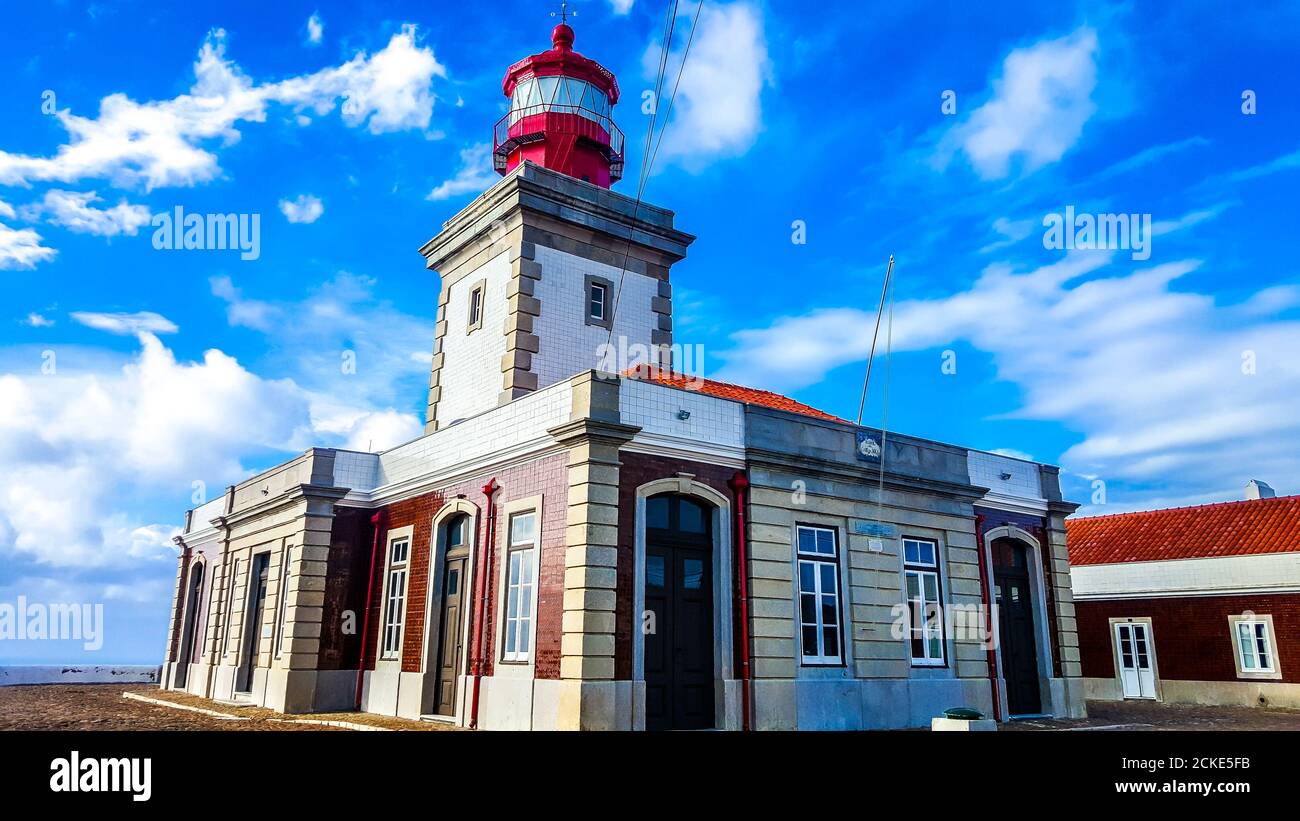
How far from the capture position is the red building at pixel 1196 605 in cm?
2061

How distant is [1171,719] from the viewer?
16.4 m

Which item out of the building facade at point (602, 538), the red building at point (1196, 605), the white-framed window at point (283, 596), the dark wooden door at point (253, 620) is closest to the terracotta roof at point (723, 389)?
the building facade at point (602, 538)

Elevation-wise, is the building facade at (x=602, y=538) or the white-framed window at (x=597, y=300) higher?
the white-framed window at (x=597, y=300)

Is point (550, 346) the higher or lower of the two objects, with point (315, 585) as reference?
higher

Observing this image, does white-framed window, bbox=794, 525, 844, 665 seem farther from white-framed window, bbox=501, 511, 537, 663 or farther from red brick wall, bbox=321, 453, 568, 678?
white-framed window, bbox=501, 511, 537, 663

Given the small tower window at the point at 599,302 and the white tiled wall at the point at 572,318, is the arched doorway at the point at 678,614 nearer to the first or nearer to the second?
the white tiled wall at the point at 572,318

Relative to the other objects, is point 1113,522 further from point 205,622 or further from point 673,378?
point 205,622

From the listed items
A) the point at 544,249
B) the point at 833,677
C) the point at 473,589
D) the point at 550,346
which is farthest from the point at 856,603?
the point at 544,249

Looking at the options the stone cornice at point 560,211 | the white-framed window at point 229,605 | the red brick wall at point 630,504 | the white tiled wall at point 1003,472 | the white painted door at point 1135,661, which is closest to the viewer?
the red brick wall at point 630,504

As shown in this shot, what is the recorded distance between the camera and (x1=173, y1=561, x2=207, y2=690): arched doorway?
77.0 ft

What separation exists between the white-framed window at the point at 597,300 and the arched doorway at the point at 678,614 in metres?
6.23

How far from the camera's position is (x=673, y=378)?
15.9 meters
